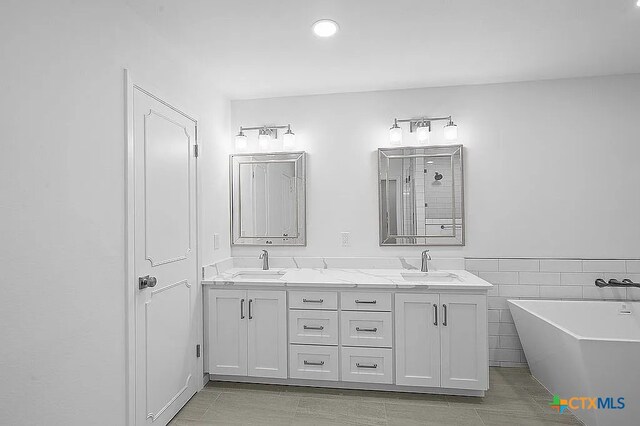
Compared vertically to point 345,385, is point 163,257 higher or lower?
higher

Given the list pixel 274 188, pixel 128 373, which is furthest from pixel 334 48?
pixel 128 373

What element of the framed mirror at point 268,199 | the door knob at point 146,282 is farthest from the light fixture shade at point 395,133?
the door knob at point 146,282

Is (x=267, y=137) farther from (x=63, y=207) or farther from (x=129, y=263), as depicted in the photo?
(x=63, y=207)

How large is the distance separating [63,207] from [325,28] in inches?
66.8

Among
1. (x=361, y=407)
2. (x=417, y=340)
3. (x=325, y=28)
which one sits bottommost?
(x=361, y=407)

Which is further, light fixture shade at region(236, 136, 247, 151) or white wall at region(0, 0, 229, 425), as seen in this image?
light fixture shade at region(236, 136, 247, 151)

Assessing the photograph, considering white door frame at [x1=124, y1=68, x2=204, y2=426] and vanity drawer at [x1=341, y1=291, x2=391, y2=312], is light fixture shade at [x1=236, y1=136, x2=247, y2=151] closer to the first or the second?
white door frame at [x1=124, y1=68, x2=204, y2=426]

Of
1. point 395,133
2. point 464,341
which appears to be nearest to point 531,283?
point 464,341

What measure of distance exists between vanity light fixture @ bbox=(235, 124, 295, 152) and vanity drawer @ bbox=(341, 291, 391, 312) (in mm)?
1494

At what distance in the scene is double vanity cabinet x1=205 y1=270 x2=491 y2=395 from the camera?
2557 mm

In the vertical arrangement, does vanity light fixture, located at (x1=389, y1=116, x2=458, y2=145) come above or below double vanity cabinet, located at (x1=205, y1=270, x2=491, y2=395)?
above

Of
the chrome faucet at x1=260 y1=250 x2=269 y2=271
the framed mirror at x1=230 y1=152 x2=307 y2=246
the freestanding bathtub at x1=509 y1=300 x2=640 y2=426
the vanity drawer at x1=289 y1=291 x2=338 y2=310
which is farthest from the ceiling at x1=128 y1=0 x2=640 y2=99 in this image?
the freestanding bathtub at x1=509 y1=300 x2=640 y2=426

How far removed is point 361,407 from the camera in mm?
2494

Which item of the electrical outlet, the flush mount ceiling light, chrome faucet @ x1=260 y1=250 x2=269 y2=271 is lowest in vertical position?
chrome faucet @ x1=260 y1=250 x2=269 y2=271
